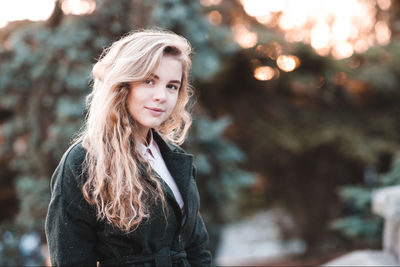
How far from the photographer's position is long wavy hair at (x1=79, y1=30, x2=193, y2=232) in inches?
53.7

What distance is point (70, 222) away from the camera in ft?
4.43

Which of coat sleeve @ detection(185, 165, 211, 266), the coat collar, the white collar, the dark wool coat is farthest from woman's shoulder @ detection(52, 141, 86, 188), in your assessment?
coat sleeve @ detection(185, 165, 211, 266)

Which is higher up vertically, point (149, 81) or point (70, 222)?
point (149, 81)

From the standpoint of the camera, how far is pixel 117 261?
1.43m

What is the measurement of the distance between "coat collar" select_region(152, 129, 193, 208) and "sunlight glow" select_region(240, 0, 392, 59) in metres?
4.97

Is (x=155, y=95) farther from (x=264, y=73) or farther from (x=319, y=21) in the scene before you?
(x=319, y=21)

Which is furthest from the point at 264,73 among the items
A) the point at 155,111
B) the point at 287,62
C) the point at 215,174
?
the point at 155,111

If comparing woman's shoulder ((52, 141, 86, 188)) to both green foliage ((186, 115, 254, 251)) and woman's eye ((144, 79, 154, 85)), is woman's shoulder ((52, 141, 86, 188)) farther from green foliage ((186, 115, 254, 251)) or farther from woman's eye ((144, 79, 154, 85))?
green foliage ((186, 115, 254, 251))

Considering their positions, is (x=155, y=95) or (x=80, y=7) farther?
(x=80, y=7)

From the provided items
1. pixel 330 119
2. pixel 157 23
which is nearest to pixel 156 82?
pixel 157 23

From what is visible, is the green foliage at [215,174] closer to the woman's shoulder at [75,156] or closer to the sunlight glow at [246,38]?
the sunlight glow at [246,38]

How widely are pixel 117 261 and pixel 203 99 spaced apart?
481 cm

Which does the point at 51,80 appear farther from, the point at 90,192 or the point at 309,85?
the point at 309,85

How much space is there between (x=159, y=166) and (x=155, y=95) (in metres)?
0.36
